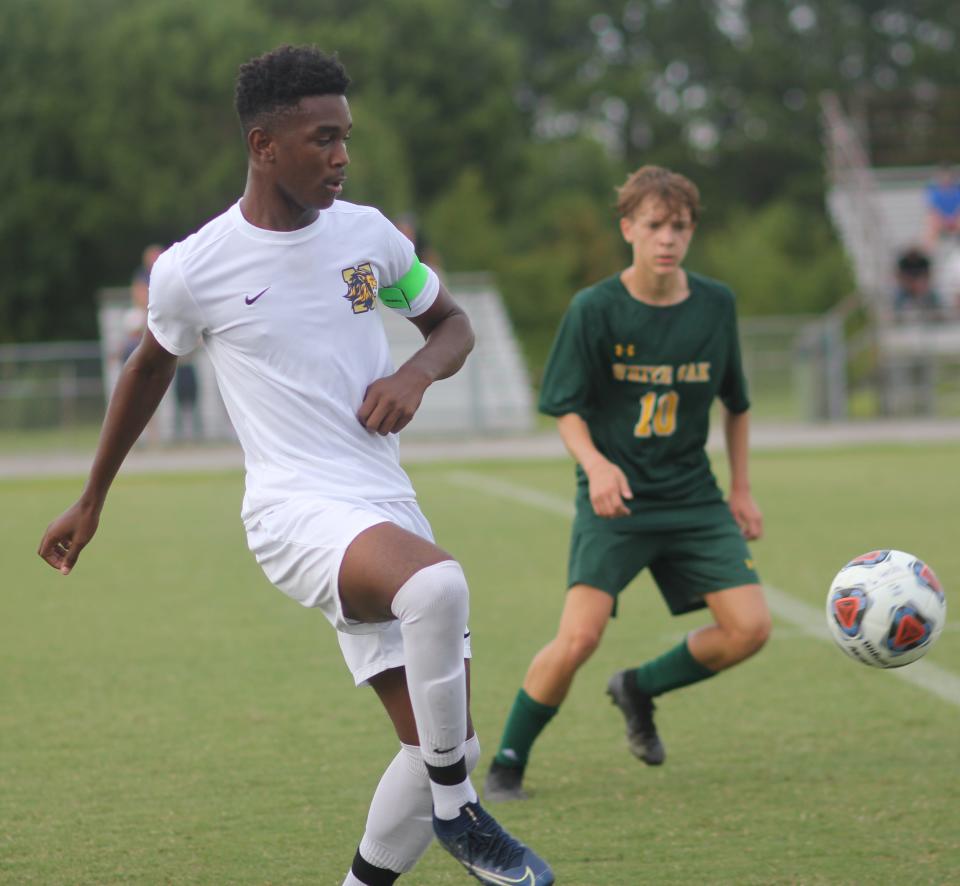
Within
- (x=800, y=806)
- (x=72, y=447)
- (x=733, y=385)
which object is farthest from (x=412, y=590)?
(x=72, y=447)

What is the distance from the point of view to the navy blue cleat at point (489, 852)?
3.42 m

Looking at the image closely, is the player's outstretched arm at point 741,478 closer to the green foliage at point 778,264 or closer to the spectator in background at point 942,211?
the spectator in background at point 942,211

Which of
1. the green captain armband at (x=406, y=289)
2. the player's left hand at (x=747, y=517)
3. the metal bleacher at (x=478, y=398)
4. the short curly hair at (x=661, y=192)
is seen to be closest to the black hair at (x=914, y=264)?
the metal bleacher at (x=478, y=398)

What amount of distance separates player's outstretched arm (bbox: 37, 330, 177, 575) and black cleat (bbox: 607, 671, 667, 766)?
6.89 ft

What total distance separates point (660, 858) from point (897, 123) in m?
34.3

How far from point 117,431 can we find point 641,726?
89.0 inches

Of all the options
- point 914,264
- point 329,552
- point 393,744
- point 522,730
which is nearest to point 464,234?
point 914,264

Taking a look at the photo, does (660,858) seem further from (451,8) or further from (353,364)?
(451,8)

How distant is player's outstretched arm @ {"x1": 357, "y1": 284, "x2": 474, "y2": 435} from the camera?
11.6 ft

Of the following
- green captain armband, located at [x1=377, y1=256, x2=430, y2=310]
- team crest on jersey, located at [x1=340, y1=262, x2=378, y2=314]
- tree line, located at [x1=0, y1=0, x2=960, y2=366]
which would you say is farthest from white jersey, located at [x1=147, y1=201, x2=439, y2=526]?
tree line, located at [x1=0, y1=0, x2=960, y2=366]

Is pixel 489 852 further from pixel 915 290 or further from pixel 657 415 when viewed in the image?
pixel 915 290

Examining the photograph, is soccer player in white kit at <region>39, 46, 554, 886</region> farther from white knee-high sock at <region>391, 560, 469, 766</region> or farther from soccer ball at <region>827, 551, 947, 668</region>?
soccer ball at <region>827, 551, 947, 668</region>

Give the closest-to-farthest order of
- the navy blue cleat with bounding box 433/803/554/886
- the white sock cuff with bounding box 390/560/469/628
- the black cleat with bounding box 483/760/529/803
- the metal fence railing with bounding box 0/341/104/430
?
the white sock cuff with bounding box 390/560/469/628, the navy blue cleat with bounding box 433/803/554/886, the black cleat with bounding box 483/760/529/803, the metal fence railing with bounding box 0/341/104/430

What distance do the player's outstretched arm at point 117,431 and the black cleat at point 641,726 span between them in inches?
82.7
